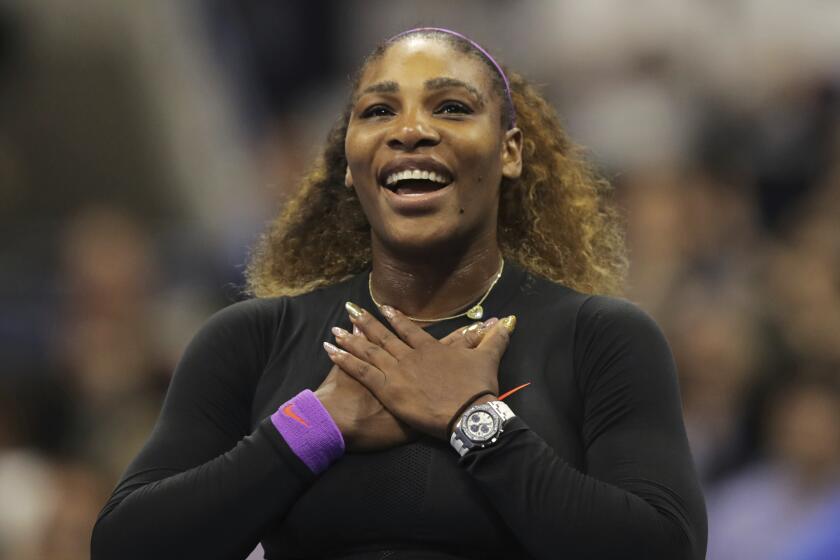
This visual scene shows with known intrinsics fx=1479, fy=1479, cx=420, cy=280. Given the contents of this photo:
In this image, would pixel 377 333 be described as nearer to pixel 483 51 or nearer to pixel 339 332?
pixel 339 332

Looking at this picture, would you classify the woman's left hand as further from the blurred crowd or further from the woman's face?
the blurred crowd

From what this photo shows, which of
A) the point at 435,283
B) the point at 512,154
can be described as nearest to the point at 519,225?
the point at 512,154

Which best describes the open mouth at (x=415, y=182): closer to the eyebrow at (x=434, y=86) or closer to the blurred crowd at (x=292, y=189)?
the eyebrow at (x=434, y=86)

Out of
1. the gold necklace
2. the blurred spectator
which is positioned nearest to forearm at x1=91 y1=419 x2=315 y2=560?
the gold necklace

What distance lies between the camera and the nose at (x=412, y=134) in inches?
97.7

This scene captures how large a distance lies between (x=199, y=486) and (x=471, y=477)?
1.37 feet

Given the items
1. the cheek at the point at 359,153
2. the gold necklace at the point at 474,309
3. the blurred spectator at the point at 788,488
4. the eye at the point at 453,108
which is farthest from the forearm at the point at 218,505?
the blurred spectator at the point at 788,488

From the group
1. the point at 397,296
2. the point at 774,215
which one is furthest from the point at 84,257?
the point at 397,296

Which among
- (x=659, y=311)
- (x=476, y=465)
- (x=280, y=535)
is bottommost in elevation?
(x=659, y=311)

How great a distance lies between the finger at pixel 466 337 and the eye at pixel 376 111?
413 mm

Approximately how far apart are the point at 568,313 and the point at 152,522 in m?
0.76

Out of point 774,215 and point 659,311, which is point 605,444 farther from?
point 774,215

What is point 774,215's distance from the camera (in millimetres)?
5988

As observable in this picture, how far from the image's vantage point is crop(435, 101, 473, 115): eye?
100 inches
